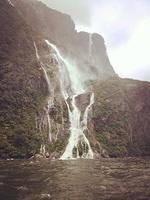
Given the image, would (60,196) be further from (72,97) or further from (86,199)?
(72,97)

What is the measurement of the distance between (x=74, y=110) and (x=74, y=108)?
88 cm

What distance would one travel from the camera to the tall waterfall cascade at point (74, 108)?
85.1 metres

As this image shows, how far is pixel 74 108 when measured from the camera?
99.6 m

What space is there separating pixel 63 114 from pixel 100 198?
71.0 metres

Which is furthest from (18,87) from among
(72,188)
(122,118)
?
(72,188)

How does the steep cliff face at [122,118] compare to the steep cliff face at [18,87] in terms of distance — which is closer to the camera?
the steep cliff face at [18,87]

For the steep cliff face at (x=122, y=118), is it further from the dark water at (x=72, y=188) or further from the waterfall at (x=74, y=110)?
the dark water at (x=72, y=188)

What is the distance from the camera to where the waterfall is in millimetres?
84863

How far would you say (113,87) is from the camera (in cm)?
12175

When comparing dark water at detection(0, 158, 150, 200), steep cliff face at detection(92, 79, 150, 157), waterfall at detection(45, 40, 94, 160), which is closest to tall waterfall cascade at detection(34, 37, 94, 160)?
waterfall at detection(45, 40, 94, 160)

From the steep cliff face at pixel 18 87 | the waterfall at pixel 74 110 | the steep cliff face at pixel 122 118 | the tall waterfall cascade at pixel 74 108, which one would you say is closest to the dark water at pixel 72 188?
the steep cliff face at pixel 18 87

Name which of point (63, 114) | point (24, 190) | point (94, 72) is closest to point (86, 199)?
point (24, 190)

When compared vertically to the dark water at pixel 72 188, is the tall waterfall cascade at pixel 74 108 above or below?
above

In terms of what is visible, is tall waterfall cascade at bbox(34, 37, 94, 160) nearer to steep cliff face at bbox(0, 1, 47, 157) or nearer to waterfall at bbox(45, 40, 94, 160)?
waterfall at bbox(45, 40, 94, 160)
